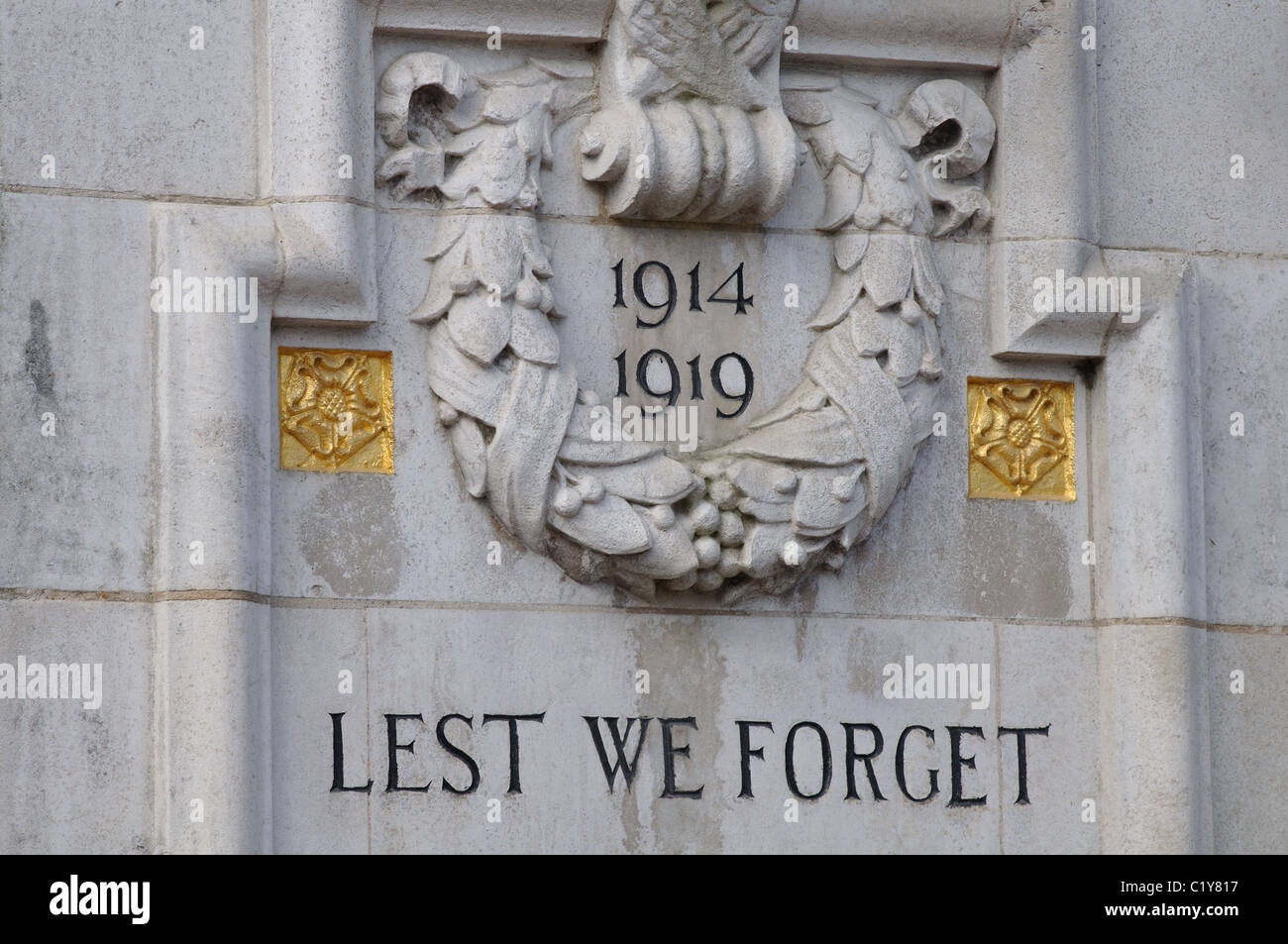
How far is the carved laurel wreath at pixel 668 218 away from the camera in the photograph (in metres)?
7.98

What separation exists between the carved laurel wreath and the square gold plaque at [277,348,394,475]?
199 millimetres

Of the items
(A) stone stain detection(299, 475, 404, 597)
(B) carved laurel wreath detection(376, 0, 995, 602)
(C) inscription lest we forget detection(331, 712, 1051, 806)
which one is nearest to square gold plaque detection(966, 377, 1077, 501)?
(B) carved laurel wreath detection(376, 0, 995, 602)

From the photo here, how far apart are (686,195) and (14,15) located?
2.21m

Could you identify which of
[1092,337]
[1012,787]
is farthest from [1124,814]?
[1092,337]

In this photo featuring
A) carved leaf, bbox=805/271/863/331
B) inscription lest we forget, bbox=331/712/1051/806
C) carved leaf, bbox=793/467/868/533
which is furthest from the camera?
carved leaf, bbox=805/271/863/331

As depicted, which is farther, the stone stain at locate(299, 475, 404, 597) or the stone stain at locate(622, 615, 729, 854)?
the stone stain at locate(622, 615, 729, 854)

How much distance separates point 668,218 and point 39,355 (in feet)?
6.92

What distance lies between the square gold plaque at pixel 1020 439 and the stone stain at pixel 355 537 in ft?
6.63

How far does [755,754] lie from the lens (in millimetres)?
8172

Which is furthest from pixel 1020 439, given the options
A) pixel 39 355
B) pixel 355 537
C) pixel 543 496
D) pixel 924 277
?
pixel 39 355

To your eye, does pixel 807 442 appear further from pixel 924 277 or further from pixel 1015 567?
pixel 1015 567

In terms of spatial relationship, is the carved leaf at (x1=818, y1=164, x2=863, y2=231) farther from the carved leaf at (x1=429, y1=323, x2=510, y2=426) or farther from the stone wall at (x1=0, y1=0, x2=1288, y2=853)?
A: the carved leaf at (x1=429, y1=323, x2=510, y2=426)

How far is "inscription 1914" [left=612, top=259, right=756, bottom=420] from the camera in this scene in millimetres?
8297

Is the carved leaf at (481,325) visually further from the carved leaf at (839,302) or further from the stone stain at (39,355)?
the stone stain at (39,355)
